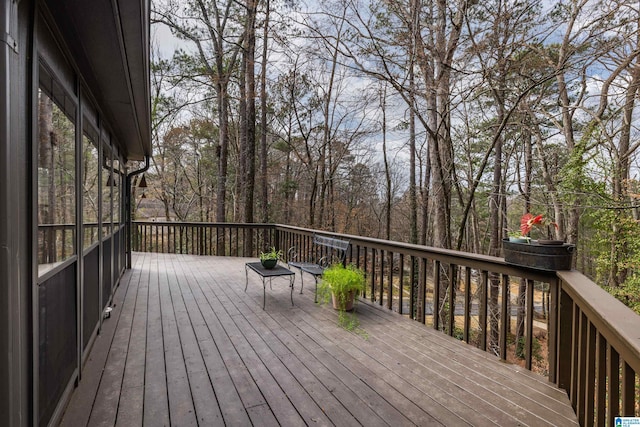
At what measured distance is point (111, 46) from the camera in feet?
6.21

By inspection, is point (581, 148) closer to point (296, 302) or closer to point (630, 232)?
point (630, 232)

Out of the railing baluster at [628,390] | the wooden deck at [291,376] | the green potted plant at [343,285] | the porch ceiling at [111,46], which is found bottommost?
the wooden deck at [291,376]

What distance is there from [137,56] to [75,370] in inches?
79.7

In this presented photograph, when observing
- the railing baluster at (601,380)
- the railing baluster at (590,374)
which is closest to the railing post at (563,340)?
the railing baluster at (590,374)

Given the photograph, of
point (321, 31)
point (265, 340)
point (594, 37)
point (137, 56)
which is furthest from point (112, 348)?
point (594, 37)

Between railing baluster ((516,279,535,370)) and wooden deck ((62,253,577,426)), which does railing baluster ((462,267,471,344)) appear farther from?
railing baluster ((516,279,535,370))

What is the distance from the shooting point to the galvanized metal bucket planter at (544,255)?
2.06 meters

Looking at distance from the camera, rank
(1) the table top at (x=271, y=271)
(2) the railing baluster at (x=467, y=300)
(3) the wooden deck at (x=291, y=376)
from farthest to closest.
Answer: (1) the table top at (x=271, y=271) < (2) the railing baluster at (x=467, y=300) < (3) the wooden deck at (x=291, y=376)

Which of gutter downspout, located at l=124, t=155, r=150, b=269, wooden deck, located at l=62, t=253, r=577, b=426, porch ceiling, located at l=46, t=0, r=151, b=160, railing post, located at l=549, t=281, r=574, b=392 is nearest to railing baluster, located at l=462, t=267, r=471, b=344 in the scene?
wooden deck, located at l=62, t=253, r=577, b=426

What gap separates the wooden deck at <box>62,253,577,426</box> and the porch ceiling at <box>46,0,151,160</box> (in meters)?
2.05

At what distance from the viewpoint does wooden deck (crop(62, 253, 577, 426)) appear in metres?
1.77

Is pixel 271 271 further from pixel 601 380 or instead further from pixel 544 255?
pixel 601 380

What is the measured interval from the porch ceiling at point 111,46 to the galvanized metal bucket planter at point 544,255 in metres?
2.61

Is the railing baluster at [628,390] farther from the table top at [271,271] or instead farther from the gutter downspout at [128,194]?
the gutter downspout at [128,194]
